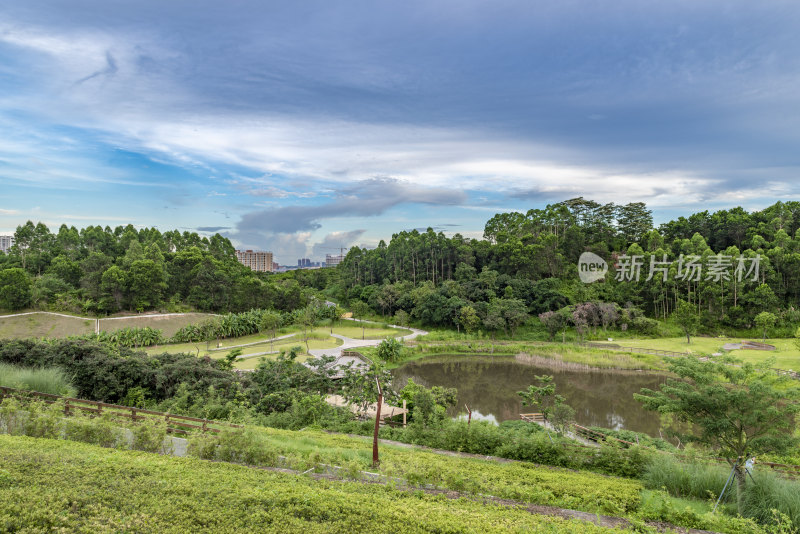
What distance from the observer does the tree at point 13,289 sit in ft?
116

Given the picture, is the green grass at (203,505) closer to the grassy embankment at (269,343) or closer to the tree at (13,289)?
the grassy embankment at (269,343)

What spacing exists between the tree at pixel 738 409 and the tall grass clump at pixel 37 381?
16.3 m

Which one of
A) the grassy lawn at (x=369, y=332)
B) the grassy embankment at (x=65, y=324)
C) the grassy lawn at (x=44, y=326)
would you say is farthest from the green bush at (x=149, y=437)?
the grassy lawn at (x=44, y=326)

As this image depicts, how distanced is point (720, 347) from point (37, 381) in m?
38.5

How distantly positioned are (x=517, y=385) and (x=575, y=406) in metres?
4.19

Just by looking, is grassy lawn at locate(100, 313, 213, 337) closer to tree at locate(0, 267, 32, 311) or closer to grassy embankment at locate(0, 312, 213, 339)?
grassy embankment at locate(0, 312, 213, 339)

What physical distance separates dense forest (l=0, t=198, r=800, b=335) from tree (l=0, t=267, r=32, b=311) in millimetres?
104

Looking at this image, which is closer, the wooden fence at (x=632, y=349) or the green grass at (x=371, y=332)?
the wooden fence at (x=632, y=349)

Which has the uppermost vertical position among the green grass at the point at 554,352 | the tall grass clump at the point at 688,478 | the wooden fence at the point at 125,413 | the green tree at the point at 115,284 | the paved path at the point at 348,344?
the green tree at the point at 115,284

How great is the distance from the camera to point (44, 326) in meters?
34.8

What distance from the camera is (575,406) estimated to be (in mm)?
21109

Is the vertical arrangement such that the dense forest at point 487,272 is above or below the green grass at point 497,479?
above

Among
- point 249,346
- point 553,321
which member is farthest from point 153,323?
point 553,321

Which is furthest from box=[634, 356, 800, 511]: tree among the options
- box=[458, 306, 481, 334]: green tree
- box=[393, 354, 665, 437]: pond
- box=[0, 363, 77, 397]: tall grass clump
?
box=[458, 306, 481, 334]: green tree
